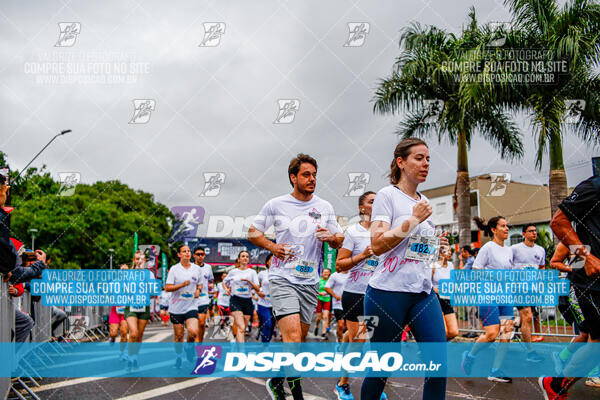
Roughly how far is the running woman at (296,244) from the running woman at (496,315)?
114 inches

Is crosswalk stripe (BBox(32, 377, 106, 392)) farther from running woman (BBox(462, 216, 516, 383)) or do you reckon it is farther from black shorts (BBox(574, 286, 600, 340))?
black shorts (BBox(574, 286, 600, 340))

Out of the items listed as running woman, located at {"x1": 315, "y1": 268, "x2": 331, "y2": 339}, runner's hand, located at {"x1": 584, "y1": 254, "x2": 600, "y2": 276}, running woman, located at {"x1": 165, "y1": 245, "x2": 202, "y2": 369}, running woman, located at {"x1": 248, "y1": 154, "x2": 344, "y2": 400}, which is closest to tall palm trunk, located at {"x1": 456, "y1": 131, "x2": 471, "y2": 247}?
running woman, located at {"x1": 315, "y1": 268, "x2": 331, "y2": 339}

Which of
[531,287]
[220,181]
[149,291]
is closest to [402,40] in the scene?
[220,181]

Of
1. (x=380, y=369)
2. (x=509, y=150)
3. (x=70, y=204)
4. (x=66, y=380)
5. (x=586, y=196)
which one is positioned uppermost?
(x=70, y=204)

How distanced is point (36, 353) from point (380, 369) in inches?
323

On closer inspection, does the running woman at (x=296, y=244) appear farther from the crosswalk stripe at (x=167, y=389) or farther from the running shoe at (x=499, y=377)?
the running shoe at (x=499, y=377)

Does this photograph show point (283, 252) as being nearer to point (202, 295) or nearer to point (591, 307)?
point (591, 307)

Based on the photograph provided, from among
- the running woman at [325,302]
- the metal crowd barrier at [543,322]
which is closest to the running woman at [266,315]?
the running woman at [325,302]

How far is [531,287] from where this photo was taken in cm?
854

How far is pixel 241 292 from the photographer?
10570mm

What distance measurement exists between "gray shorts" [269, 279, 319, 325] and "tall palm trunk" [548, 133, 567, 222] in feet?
31.2

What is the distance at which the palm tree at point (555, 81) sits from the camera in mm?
11859

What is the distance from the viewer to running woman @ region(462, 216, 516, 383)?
6.92 metres

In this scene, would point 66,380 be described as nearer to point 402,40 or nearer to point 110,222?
point 402,40
